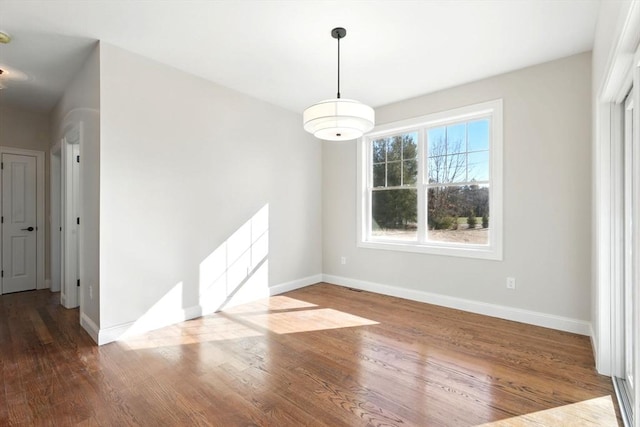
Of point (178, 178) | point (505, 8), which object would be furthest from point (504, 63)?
point (178, 178)

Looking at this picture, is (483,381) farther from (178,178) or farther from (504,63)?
(178,178)

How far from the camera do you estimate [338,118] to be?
2.31m

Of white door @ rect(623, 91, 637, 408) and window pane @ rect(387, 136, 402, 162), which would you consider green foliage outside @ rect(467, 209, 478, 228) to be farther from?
white door @ rect(623, 91, 637, 408)

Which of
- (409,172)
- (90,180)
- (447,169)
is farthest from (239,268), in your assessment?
(447,169)

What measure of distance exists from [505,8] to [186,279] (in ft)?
12.5

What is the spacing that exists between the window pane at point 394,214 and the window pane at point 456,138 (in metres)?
Result: 0.72

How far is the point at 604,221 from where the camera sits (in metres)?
2.25

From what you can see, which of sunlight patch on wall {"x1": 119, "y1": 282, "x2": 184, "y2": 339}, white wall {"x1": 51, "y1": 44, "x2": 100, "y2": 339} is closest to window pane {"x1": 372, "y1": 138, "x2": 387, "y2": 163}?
sunlight patch on wall {"x1": 119, "y1": 282, "x2": 184, "y2": 339}

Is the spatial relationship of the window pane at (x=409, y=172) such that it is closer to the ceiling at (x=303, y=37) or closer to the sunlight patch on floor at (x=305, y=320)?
the ceiling at (x=303, y=37)

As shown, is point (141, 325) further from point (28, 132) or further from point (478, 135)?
point (478, 135)

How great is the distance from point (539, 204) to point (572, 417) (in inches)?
81.0

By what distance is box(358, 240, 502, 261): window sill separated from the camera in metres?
3.52

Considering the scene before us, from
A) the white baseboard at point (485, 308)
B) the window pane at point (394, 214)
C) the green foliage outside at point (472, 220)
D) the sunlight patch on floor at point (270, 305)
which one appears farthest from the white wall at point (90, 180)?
the green foliage outside at point (472, 220)

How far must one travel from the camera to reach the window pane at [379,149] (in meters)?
4.58
